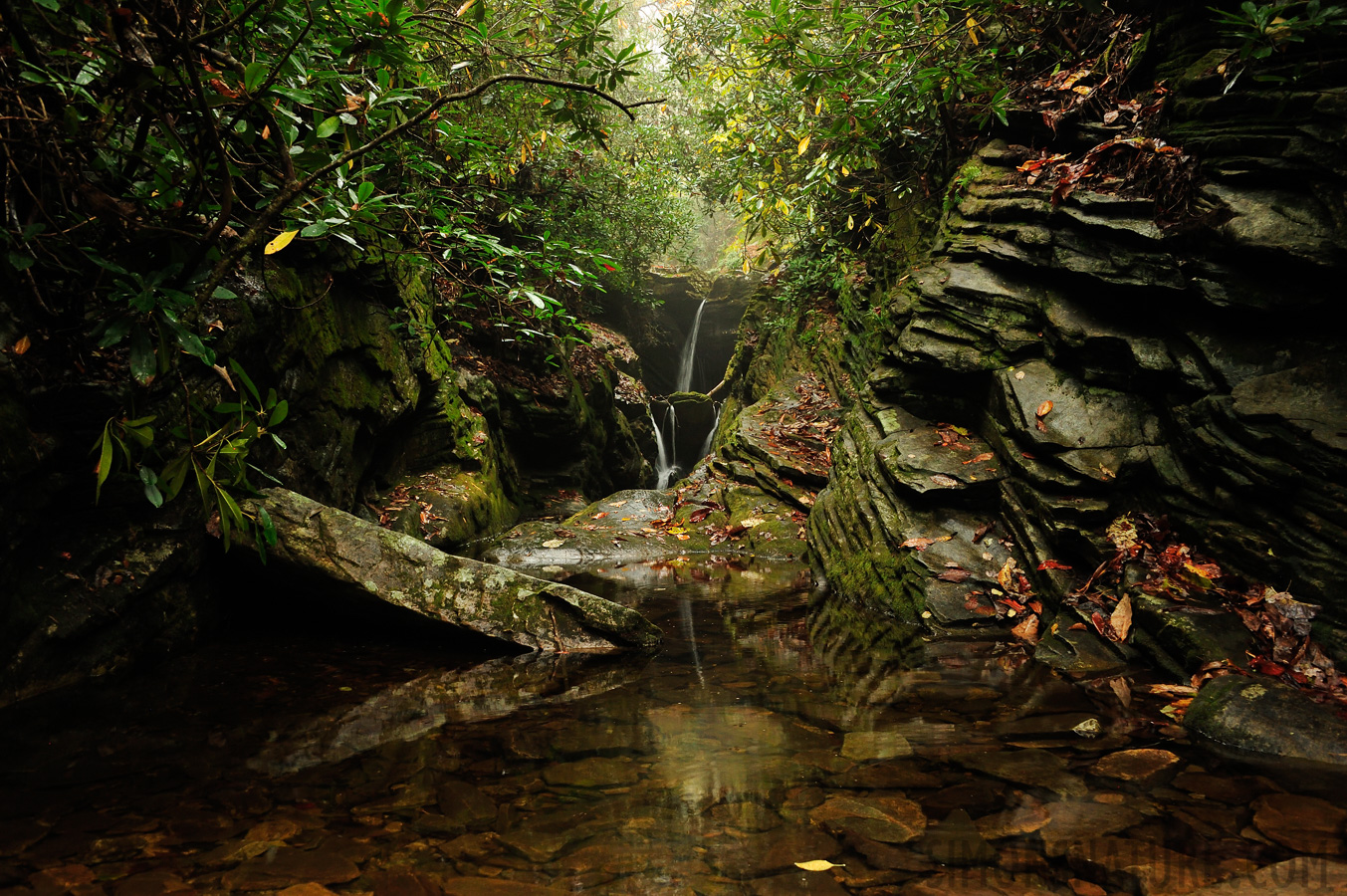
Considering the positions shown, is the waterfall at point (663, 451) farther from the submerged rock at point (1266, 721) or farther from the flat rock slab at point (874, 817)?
the flat rock slab at point (874, 817)

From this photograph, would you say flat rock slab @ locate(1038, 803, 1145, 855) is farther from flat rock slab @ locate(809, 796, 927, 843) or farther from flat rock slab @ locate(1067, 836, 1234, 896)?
flat rock slab @ locate(809, 796, 927, 843)

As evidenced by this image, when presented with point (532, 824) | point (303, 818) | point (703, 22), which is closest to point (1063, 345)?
point (532, 824)

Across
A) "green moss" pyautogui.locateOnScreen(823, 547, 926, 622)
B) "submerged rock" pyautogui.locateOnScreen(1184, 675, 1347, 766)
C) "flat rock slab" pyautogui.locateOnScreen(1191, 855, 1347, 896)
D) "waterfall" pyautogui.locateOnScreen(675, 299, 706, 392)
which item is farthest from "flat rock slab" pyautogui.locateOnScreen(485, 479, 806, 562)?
"waterfall" pyautogui.locateOnScreen(675, 299, 706, 392)

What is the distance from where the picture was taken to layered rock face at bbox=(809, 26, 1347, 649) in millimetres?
3918

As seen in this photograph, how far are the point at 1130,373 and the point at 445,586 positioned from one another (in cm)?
553

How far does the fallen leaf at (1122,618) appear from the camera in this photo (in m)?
4.07

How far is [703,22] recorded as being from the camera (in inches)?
572

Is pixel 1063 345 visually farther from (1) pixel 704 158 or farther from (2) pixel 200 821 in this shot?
(1) pixel 704 158

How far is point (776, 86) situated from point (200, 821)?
10715 mm

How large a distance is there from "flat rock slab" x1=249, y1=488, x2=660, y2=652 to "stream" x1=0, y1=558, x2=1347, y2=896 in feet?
1.48

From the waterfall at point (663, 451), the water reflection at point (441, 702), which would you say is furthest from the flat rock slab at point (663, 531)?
the waterfall at point (663, 451)

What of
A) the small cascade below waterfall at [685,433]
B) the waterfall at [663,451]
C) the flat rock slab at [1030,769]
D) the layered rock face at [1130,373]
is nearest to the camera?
the flat rock slab at [1030,769]

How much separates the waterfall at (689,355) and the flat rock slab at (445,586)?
1657cm

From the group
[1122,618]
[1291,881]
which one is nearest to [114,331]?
[1291,881]
